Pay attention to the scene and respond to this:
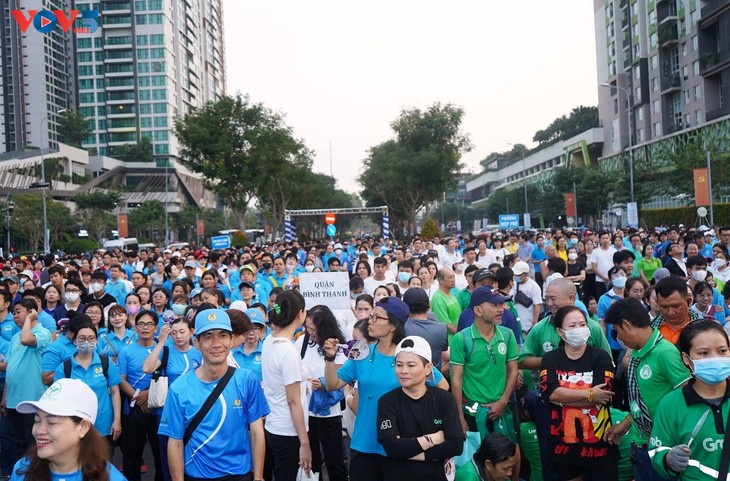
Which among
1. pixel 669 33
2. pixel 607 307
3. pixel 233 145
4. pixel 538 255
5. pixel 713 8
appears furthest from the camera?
pixel 669 33

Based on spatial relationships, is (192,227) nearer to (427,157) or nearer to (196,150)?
(427,157)

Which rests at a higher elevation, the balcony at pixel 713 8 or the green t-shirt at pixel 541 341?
the balcony at pixel 713 8

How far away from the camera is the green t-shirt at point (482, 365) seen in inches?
218

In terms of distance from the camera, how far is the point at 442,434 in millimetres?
4098

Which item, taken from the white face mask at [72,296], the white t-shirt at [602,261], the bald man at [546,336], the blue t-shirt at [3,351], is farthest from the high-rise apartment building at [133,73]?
the bald man at [546,336]

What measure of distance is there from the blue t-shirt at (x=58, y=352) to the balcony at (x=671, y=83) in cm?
6068

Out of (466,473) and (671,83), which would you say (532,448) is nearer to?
(466,473)

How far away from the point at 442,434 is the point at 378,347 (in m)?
0.90

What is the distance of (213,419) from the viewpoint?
4.16m

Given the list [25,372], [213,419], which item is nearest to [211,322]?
[213,419]

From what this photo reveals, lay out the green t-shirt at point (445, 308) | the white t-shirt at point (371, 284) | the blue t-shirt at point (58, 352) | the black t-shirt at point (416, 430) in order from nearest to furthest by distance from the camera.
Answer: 1. the black t-shirt at point (416, 430)
2. the blue t-shirt at point (58, 352)
3. the green t-shirt at point (445, 308)
4. the white t-shirt at point (371, 284)

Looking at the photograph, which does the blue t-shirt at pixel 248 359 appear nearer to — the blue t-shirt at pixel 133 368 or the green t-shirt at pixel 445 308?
the blue t-shirt at pixel 133 368

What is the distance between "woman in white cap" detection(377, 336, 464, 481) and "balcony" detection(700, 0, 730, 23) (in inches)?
2068

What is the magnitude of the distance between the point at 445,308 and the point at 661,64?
59.3 meters
